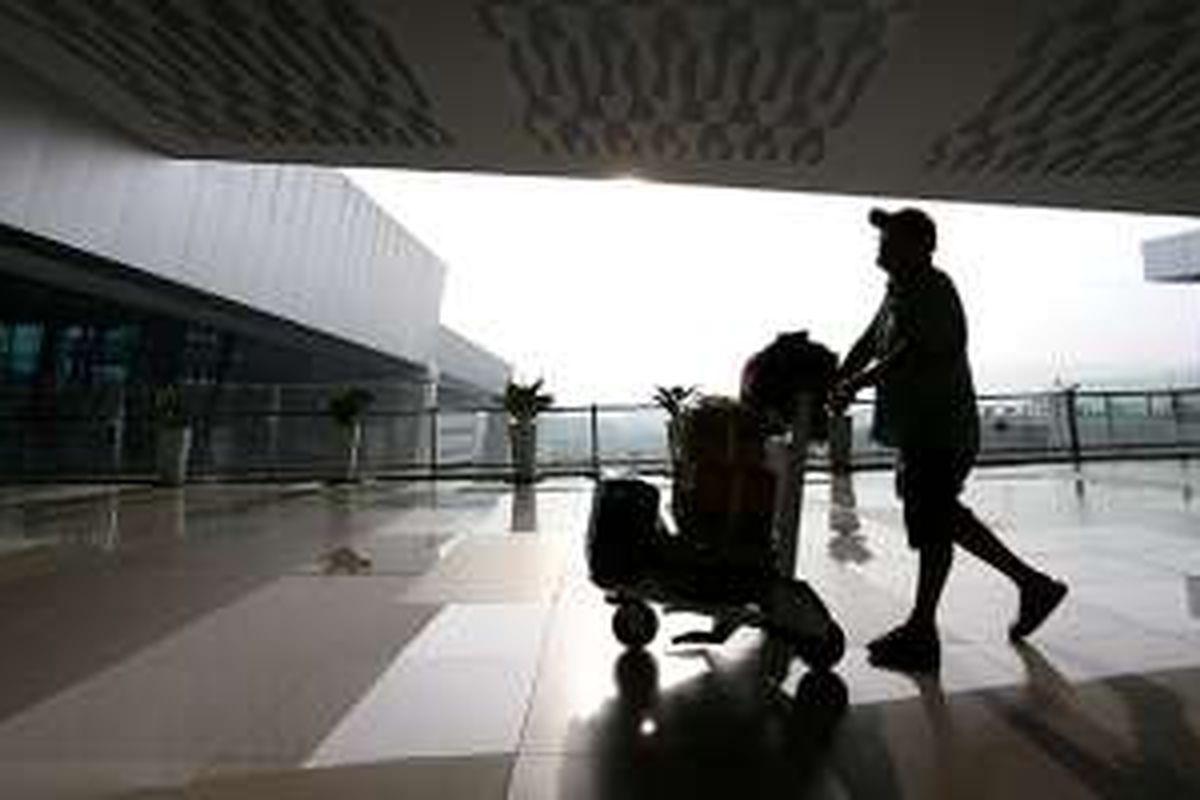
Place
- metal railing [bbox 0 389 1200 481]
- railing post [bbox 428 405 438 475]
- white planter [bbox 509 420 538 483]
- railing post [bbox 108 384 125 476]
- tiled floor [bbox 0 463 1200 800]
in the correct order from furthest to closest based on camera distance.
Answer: railing post [bbox 108 384 125 476], railing post [bbox 428 405 438 475], metal railing [bbox 0 389 1200 481], white planter [bbox 509 420 538 483], tiled floor [bbox 0 463 1200 800]

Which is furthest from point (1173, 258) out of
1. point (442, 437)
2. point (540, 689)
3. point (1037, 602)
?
point (540, 689)

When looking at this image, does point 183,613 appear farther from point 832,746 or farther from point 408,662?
point 832,746

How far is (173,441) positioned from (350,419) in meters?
2.82

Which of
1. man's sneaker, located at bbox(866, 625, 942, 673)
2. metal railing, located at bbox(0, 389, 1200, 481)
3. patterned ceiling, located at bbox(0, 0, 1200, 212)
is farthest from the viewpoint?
metal railing, located at bbox(0, 389, 1200, 481)

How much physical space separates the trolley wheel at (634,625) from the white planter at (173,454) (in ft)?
47.8

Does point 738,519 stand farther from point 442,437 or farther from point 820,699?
point 442,437

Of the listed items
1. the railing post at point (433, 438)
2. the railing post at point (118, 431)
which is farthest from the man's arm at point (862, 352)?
the railing post at point (118, 431)

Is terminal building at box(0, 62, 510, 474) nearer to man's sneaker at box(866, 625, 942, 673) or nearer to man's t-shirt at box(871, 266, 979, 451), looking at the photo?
man's t-shirt at box(871, 266, 979, 451)

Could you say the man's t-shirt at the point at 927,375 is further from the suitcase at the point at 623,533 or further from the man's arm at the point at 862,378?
the suitcase at the point at 623,533

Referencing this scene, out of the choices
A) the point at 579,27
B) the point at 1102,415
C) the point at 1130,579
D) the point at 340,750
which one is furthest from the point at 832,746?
the point at 1102,415

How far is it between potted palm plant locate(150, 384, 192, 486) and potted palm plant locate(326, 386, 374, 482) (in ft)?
7.52

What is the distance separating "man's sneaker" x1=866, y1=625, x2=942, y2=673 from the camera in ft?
14.0

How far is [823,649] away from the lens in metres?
4.10

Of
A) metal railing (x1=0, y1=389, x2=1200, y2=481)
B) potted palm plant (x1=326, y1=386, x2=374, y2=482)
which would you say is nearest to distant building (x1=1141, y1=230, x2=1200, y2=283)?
metal railing (x1=0, y1=389, x2=1200, y2=481)
